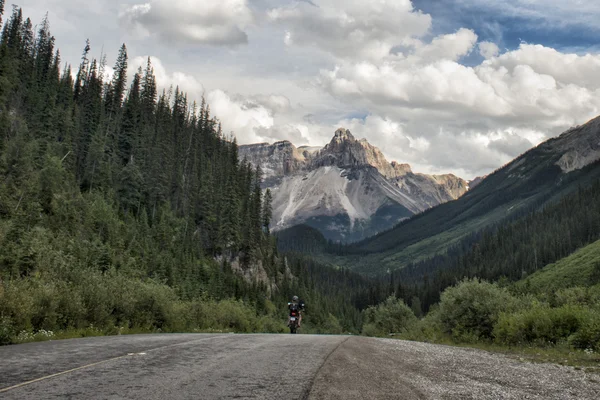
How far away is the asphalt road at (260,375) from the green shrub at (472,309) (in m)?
13.3

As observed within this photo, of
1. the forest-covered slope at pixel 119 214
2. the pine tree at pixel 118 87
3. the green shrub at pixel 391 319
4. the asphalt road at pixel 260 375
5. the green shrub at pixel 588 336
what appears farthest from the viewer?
the pine tree at pixel 118 87

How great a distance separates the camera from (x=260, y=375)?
1036 centimetres

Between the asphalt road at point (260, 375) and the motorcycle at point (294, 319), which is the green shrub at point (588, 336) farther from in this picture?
the motorcycle at point (294, 319)

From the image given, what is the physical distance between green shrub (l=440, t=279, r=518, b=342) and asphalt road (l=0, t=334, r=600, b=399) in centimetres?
1330

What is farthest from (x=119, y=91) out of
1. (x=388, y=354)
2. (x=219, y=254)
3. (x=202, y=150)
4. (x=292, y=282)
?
(x=388, y=354)

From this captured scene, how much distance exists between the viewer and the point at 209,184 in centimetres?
11962

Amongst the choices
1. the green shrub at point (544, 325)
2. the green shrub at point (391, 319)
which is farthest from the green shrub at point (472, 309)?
the green shrub at point (391, 319)

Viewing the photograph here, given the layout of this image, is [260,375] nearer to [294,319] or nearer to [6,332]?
[6,332]

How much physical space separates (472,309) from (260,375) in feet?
76.3

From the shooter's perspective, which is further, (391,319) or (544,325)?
(391,319)

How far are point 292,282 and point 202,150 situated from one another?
50.7m

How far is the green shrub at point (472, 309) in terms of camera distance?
2780 cm

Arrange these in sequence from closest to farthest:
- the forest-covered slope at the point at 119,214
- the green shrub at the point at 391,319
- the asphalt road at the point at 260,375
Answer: the asphalt road at the point at 260,375
the forest-covered slope at the point at 119,214
the green shrub at the point at 391,319

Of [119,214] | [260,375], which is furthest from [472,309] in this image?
[119,214]
